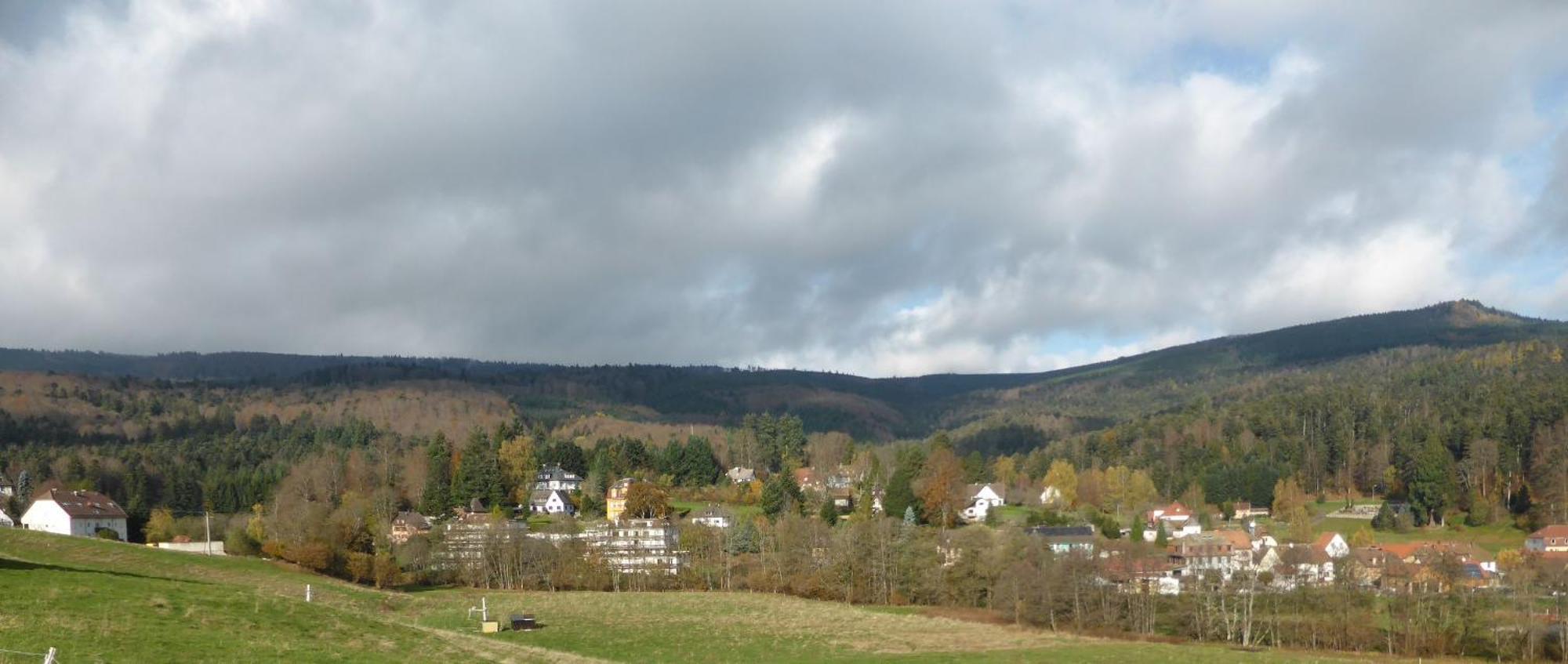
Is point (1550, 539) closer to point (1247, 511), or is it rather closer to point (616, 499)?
point (1247, 511)

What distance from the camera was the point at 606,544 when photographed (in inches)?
3108

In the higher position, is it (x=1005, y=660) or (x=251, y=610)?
(x=251, y=610)

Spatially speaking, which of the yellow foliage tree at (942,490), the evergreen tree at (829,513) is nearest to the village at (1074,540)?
the evergreen tree at (829,513)

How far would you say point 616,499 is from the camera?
112625mm

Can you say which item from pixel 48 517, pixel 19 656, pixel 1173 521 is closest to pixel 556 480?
pixel 48 517

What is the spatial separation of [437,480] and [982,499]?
5558 centimetres

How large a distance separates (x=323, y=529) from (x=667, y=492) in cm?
5778

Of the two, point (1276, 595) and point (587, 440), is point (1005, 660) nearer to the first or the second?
point (1276, 595)

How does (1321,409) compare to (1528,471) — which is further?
(1321,409)

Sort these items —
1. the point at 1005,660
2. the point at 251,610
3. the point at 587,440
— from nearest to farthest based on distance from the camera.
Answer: the point at 251,610, the point at 1005,660, the point at 587,440

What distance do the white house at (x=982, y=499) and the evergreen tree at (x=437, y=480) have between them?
5028cm

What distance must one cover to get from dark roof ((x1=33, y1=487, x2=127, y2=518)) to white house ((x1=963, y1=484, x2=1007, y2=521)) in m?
72.6

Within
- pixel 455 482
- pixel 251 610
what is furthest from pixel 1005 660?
pixel 455 482

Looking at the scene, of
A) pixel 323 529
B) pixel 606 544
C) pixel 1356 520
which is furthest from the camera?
pixel 1356 520
